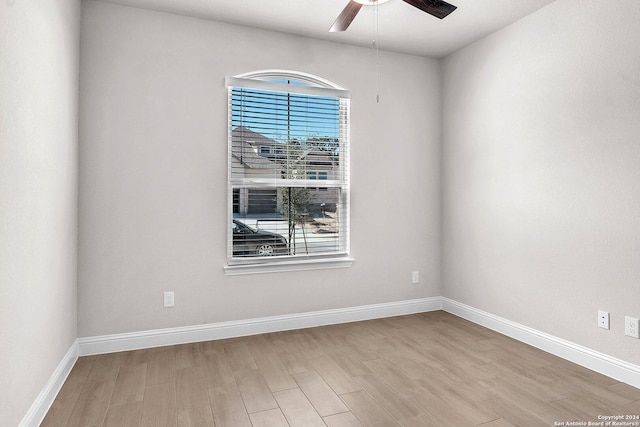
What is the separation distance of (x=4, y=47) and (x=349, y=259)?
2.83m

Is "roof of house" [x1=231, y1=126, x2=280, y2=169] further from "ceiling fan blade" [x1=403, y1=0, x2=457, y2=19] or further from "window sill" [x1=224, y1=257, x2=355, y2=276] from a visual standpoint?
"ceiling fan blade" [x1=403, y1=0, x2=457, y2=19]

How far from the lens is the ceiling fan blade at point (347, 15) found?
7.92 feet

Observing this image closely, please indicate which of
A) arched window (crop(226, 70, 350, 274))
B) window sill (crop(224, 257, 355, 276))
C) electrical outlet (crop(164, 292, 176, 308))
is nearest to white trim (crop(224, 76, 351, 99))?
arched window (crop(226, 70, 350, 274))

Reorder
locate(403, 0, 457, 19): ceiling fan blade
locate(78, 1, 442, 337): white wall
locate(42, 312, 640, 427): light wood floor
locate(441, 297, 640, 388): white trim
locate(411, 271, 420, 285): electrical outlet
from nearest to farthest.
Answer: locate(42, 312, 640, 427): light wood floor, locate(403, 0, 457, 19): ceiling fan blade, locate(441, 297, 640, 388): white trim, locate(78, 1, 442, 337): white wall, locate(411, 271, 420, 285): electrical outlet

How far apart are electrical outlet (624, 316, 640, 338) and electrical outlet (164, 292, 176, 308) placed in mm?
3173

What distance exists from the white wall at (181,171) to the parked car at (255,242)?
0.15 meters

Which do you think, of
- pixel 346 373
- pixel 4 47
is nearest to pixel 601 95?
pixel 346 373

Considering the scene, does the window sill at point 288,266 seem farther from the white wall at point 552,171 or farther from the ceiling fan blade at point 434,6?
the ceiling fan blade at point 434,6

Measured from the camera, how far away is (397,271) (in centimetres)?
387

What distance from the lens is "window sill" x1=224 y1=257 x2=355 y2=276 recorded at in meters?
3.23

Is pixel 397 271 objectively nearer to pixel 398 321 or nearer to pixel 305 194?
pixel 398 321

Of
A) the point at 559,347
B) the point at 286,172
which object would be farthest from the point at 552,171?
the point at 286,172

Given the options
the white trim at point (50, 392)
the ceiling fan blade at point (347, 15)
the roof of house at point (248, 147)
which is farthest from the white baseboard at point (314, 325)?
the ceiling fan blade at point (347, 15)

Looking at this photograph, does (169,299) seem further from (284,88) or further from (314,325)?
(284,88)
